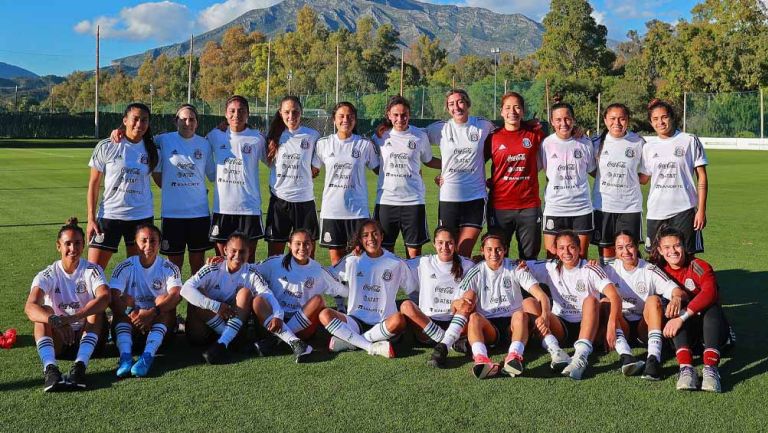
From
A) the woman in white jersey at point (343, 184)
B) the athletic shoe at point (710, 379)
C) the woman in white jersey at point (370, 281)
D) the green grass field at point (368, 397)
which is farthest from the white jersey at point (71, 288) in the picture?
the athletic shoe at point (710, 379)

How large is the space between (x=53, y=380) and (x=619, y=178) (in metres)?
4.25

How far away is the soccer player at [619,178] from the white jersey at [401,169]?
144cm

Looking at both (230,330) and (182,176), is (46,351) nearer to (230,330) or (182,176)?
(230,330)

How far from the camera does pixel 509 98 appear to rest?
5793 mm

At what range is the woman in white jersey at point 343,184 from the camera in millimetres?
5992

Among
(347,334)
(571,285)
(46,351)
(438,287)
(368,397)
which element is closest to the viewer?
(368,397)

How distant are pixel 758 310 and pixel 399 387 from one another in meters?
3.52

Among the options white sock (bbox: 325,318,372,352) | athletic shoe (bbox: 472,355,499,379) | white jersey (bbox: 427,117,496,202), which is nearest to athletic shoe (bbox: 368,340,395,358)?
white sock (bbox: 325,318,372,352)

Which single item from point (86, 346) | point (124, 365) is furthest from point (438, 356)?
point (86, 346)

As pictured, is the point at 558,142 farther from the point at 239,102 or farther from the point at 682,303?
the point at 239,102

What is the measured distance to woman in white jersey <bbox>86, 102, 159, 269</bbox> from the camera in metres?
5.53

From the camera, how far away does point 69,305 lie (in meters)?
4.78

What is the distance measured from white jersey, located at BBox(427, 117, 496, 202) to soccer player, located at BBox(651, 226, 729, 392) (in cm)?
149

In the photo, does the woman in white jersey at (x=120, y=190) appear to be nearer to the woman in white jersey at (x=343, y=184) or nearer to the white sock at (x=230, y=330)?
the white sock at (x=230, y=330)
